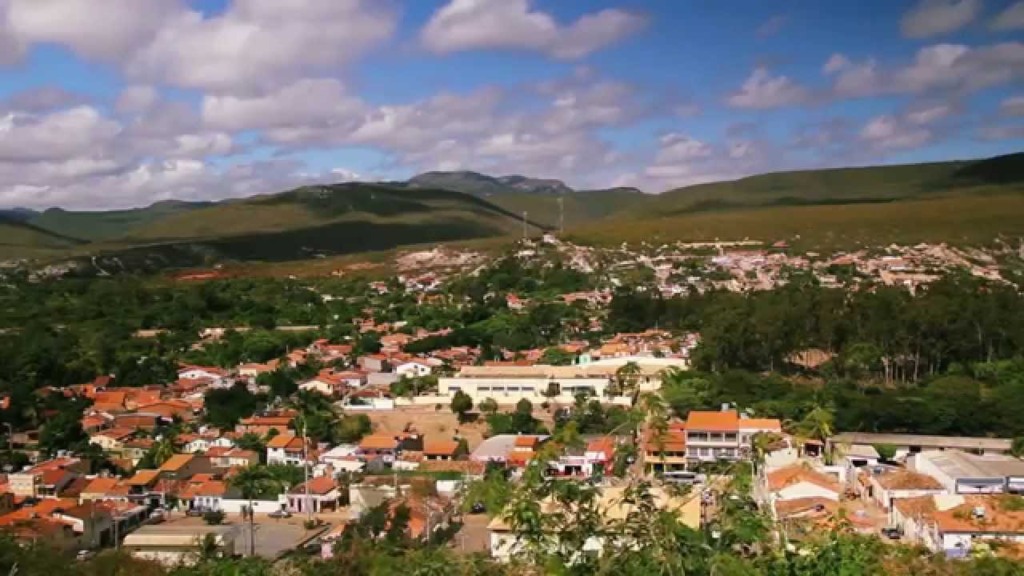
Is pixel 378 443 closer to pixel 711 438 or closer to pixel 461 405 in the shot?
pixel 461 405

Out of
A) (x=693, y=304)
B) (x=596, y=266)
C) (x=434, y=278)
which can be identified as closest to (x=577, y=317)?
(x=693, y=304)

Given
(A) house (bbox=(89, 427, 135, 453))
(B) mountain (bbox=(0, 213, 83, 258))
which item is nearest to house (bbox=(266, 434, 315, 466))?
(A) house (bbox=(89, 427, 135, 453))

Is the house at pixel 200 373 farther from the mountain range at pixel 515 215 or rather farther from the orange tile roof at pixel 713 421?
the mountain range at pixel 515 215

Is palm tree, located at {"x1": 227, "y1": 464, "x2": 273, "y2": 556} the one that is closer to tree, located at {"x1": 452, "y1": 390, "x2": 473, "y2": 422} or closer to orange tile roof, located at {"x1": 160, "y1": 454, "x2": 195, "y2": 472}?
orange tile roof, located at {"x1": 160, "y1": 454, "x2": 195, "y2": 472}

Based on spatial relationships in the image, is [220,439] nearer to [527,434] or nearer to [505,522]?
[527,434]

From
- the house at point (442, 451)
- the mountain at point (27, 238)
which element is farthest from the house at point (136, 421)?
the mountain at point (27, 238)
